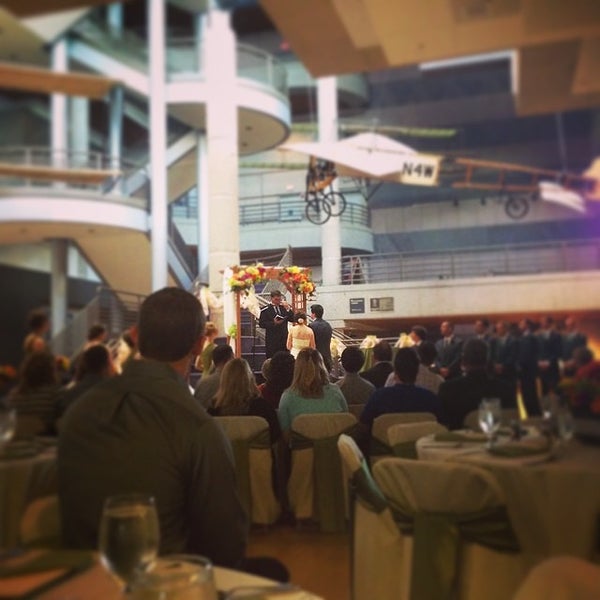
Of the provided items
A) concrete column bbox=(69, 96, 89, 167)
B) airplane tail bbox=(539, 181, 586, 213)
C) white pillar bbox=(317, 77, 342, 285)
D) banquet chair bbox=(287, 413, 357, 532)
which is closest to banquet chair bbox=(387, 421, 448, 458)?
banquet chair bbox=(287, 413, 357, 532)

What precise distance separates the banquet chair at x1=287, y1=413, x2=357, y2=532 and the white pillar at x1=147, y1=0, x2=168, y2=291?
0.88 meters

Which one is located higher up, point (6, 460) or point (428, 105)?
point (428, 105)

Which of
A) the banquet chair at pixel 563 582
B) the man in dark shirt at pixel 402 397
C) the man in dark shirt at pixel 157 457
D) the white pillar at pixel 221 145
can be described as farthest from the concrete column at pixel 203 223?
the banquet chair at pixel 563 582

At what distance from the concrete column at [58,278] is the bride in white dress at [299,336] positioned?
0.60 m

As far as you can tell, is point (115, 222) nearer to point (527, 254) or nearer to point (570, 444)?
point (527, 254)

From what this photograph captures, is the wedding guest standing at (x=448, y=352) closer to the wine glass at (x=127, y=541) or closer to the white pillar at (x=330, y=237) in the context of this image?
the white pillar at (x=330, y=237)

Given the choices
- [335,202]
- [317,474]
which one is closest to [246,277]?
[335,202]

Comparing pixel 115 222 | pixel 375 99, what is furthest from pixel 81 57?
pixel 375 99

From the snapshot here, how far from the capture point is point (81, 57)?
1.09 m

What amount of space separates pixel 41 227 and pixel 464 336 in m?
0.89

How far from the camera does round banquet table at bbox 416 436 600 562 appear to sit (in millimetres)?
1271

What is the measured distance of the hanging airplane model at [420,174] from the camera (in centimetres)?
123

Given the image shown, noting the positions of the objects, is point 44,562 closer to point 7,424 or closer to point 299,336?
point 7,424

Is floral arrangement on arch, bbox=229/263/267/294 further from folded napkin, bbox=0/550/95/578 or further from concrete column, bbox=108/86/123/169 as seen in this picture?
folded napkin, bbox=0/550/95/578
